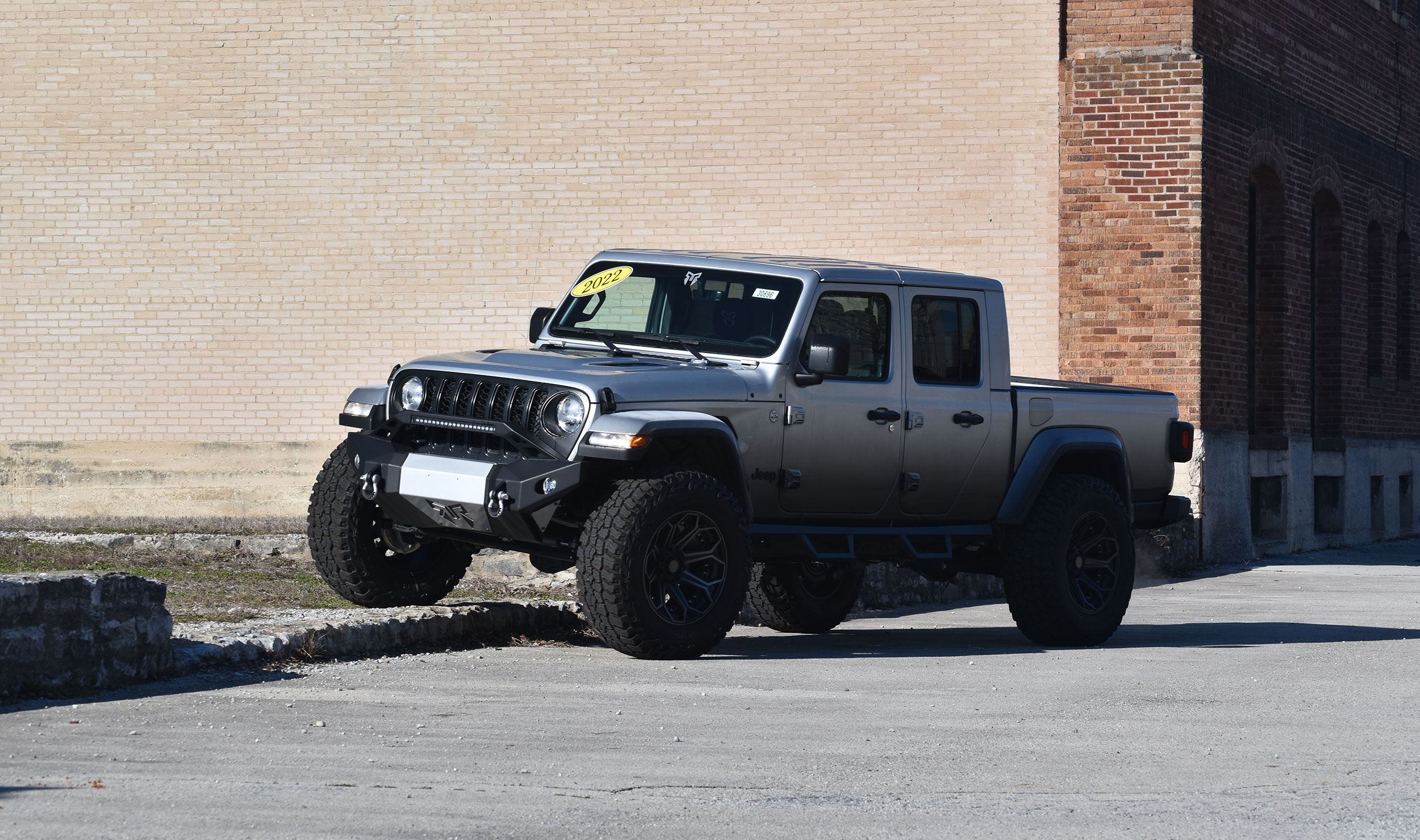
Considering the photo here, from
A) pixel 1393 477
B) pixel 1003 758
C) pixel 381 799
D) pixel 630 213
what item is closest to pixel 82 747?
pixel 381 799

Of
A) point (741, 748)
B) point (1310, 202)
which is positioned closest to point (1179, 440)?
point (741, 748)

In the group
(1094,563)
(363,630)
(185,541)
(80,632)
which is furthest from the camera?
(185,541)

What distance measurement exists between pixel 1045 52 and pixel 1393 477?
9.19m

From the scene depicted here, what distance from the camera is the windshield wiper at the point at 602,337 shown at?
8969 millimetres

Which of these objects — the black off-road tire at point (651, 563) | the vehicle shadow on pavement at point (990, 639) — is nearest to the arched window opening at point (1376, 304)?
the vehicle shadow on pavement at point (990, 639)

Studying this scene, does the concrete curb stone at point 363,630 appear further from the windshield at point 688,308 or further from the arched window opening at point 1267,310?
the arched window opening at point 1267,310

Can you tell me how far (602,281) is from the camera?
372 inches

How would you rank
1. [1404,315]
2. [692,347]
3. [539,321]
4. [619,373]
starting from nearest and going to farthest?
[619,373]
[692,347]
[539,321]
[1404,315]

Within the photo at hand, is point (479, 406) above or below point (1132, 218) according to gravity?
below

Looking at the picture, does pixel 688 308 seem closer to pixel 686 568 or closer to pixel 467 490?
pixel 686 568

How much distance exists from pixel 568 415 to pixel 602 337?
1428 mm

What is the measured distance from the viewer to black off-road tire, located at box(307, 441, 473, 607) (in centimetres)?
863

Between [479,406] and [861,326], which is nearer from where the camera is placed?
[479,406]

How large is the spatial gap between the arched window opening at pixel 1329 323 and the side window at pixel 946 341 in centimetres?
1269
